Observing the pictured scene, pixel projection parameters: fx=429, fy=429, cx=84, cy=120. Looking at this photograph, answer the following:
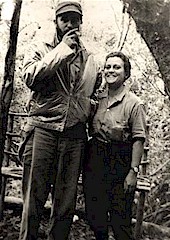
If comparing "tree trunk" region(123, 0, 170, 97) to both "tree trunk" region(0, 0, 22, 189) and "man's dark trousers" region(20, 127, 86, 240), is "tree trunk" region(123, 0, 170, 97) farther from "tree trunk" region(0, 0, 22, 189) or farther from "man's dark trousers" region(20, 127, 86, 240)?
"man's dark trousers" region(20, 127, 86, 240)

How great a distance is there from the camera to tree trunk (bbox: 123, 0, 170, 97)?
12.5 feet

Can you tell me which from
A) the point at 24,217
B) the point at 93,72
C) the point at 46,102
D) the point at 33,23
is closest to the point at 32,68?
the point at 46,102

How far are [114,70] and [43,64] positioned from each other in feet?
1.46

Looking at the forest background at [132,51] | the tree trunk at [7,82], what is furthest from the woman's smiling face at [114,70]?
the forest background at [132,51]

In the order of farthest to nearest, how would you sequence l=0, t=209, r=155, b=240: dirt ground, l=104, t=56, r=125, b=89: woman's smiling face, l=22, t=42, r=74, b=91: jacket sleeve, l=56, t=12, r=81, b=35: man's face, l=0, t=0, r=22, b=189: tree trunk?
l=0, t=209, r=155, b=240: dirt ground < l=0, t=0, r=22, b=189: tree trunk < l=104, t=56, r=125, b=89: woman's smiling face < l=56, t=12, r=81, b=35: man's face < l=22, t=42, r=74, b=91: jacket sleeve

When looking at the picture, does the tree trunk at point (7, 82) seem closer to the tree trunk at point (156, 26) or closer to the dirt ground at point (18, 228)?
the dirt ground at point (18, 228)

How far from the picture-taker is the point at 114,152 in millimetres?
2395

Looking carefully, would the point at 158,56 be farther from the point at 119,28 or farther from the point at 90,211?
the point at 90,211

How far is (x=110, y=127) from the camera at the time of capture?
7.82ft

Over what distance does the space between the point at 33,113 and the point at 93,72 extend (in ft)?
1.31

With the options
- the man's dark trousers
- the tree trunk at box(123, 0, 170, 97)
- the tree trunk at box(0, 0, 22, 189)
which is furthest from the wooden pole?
the tree trunk at box(123, 0, 170, 97)

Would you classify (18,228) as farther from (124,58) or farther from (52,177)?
(124,58)

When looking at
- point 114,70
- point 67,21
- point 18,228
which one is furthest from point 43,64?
point 18,228

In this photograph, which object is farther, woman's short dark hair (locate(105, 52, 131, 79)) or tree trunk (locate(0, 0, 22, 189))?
tree trunk (locate(0, 0, 22, 189))
